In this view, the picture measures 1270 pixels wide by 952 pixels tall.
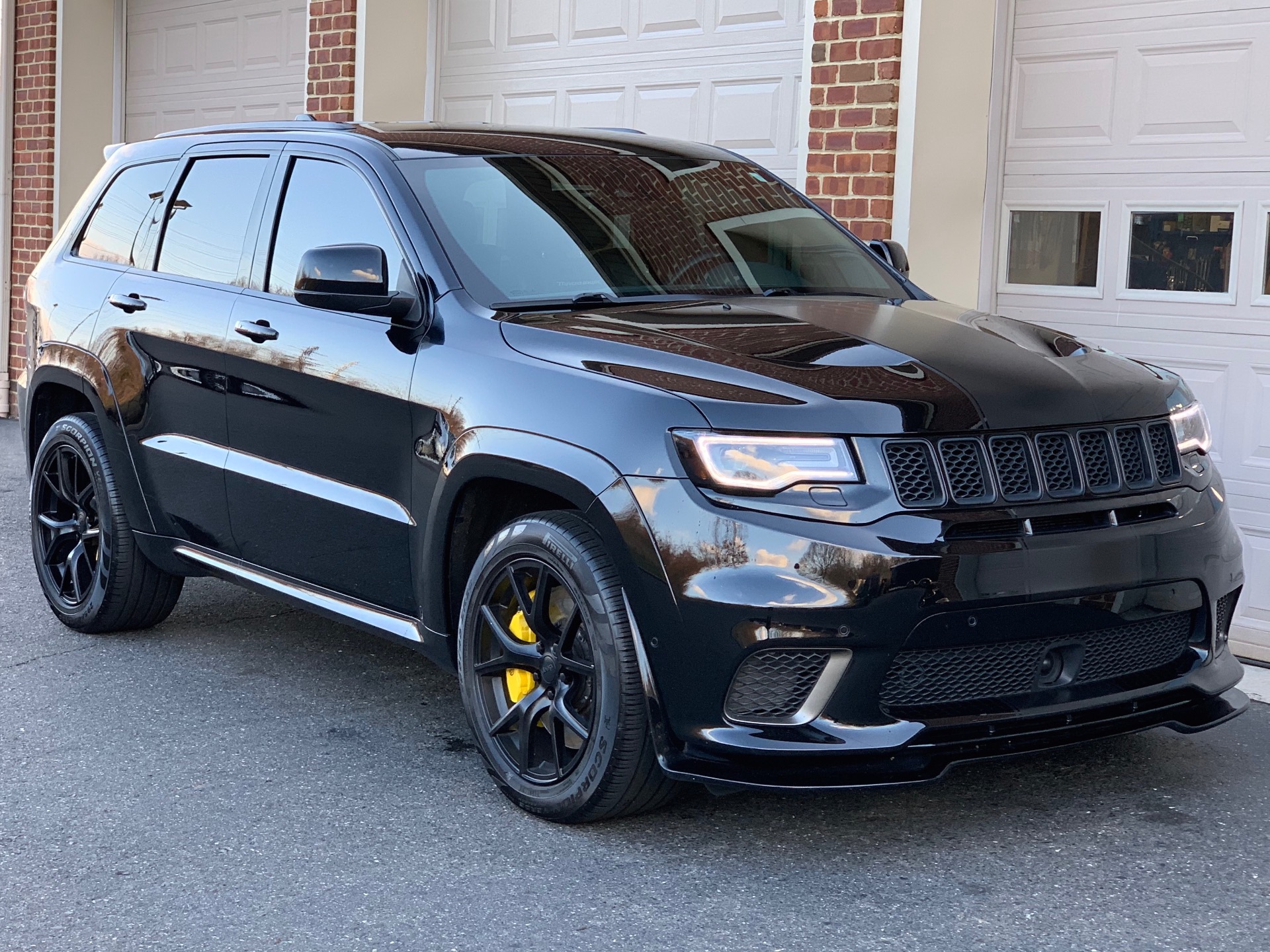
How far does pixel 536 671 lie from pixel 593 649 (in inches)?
11.9

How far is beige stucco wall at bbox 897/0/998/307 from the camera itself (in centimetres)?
692

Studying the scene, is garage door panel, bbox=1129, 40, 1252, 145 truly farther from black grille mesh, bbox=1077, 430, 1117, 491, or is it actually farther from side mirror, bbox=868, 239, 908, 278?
black grille mesh, bbox=1077, 430, 1117, 491

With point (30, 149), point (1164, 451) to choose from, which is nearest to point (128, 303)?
point (1164, 451)

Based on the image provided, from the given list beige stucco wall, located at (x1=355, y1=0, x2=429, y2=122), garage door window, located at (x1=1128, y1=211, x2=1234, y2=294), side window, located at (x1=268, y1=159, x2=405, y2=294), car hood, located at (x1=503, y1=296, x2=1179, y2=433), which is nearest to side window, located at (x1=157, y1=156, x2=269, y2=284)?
side window, located at (x1=268, y1=159, x2=405, y2=294)

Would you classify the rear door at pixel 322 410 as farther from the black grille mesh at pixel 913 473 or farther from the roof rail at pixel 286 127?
the black grille mesh at pixel 913 473

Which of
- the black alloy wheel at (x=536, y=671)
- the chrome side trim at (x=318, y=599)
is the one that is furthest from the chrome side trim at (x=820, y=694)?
the chrome side trim at (x=318, y=599)

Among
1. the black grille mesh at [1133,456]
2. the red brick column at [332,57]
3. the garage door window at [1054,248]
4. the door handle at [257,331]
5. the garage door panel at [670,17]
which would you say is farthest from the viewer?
the red brick column at [332,57]

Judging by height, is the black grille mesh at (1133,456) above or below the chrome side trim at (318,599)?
above

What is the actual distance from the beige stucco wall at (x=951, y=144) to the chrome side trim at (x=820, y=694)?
3863 mm

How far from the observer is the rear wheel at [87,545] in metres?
5.74

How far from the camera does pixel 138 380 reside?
551 centimetres

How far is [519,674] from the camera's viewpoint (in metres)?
4.16

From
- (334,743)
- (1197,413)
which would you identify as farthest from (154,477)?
(1197,413)

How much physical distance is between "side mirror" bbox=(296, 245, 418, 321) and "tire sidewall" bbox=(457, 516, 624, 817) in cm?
77
